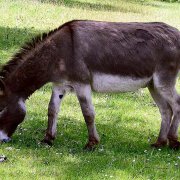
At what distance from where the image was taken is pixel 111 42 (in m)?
9.92

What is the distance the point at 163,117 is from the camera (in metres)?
10.4

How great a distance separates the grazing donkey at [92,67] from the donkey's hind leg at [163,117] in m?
0.02

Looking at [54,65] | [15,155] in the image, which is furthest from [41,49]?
[15,155]

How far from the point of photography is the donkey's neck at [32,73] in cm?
977

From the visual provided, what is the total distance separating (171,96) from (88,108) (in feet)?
4.81

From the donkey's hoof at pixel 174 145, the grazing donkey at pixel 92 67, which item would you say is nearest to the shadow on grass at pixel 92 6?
the grazing donkey at pixel 92 67

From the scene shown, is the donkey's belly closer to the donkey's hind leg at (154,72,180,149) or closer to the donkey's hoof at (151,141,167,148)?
the donkey's hind leg at (154,72,180,149)

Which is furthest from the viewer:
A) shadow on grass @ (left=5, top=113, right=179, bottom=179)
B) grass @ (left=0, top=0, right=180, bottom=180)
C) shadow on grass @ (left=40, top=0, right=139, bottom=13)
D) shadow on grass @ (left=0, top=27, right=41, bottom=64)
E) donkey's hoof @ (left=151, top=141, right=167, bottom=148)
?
shadow on grass @ (left=40, top=0, right=139, bottom=13)

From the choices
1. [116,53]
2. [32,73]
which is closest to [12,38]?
[32,73]

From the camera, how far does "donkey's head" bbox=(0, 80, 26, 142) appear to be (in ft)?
31.7

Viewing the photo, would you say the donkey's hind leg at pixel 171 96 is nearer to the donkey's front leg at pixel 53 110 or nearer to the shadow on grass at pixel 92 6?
the donkey's front leg at pixel 53 110

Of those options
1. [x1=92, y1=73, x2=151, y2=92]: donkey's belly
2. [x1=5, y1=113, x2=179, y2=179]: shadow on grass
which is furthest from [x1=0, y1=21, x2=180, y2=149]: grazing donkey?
[x1=5, y1=113, x2=179, y2=179]: shadow on grass

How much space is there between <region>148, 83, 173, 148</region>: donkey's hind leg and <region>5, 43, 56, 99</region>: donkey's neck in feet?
6.09

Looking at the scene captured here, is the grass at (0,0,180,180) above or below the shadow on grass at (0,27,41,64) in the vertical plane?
above
